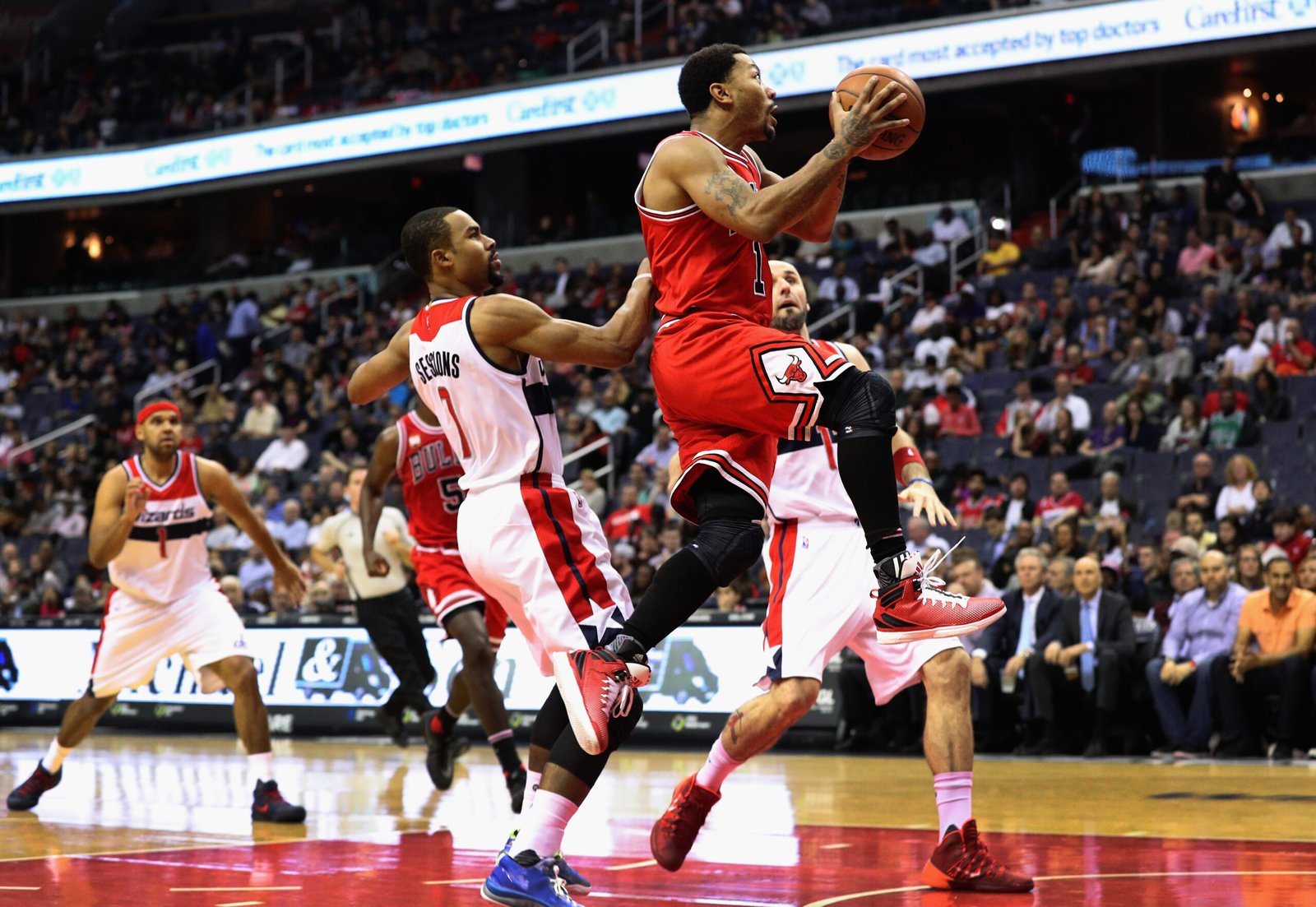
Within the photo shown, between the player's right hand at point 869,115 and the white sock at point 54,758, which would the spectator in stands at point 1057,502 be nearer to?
the white sock at point 54,758

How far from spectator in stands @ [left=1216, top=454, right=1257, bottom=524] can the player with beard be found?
855 centimetres

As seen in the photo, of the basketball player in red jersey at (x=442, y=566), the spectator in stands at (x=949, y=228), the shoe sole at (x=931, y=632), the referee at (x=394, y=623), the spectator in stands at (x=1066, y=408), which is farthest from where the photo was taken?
the spectator in stands at (x=949, y=228)

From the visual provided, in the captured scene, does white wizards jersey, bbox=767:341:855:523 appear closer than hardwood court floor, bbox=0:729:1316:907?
No

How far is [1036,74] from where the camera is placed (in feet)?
68.1

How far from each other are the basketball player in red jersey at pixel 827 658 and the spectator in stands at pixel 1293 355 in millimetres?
Answer: 10060

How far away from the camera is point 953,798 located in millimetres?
5270

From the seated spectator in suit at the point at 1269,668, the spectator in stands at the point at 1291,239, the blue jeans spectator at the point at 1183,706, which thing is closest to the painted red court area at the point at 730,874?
the seated spectator in suit at the point at 1269,668

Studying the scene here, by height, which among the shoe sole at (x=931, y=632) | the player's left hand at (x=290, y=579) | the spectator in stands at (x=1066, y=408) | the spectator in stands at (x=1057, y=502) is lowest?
the shoe sole at (x=931, y=632)

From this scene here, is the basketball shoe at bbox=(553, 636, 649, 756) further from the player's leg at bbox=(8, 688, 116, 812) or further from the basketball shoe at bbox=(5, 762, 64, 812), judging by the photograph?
the basketball shoe at bbox=(5, 762, 64, 812)

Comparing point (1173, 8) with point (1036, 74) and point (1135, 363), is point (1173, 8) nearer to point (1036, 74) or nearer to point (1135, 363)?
point (1036, 74)

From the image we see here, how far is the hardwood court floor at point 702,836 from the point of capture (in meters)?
5.17

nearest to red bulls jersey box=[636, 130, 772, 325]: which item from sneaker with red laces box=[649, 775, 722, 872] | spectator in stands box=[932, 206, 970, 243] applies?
sneaker with red laces box=[649, 775, 722, 872]

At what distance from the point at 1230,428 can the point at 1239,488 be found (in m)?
1.28

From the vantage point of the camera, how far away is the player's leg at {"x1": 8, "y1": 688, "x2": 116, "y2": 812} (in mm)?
8227
